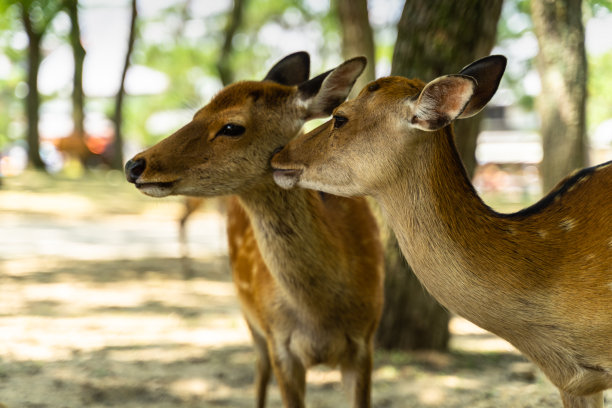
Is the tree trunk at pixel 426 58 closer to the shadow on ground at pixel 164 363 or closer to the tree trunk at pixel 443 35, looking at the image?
the tree trunk at pixel 443 35

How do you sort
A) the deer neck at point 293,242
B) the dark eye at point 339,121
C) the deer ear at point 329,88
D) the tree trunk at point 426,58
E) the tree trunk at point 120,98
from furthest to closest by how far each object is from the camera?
1. the tree trunk at point 120,98
2. the tree trunk at point 426,58
3. the deer neck at point 293,242
4. the deer ear at point 329,88
5. the dark eye at point 339,121

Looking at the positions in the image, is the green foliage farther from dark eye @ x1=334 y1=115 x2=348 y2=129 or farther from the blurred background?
dark eye @ x1=334 y1=115 x2=348 y2=129

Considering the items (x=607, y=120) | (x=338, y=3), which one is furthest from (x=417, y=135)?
(x=607, y=120)

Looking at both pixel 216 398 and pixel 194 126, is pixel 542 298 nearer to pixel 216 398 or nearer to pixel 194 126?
pixel 194 126

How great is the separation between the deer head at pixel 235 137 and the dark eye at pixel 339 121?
1.23 ft

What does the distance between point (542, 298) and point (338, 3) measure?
5.40 meters

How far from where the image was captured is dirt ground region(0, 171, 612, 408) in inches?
176

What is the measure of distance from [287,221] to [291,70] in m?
0.96

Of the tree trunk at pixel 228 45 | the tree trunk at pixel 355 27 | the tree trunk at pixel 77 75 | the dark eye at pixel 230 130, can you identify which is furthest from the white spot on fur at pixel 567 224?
the tree trunk at pixel 77 75

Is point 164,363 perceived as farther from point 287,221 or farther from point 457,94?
point 457,94

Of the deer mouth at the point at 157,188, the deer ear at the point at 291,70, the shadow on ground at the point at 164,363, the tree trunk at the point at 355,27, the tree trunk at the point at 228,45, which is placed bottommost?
the shadow on ground at the point at 164,363

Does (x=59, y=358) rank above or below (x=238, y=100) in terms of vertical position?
below

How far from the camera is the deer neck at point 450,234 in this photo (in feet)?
8.16

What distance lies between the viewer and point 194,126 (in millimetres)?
3072
